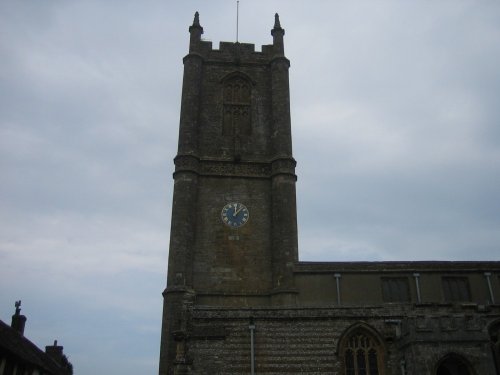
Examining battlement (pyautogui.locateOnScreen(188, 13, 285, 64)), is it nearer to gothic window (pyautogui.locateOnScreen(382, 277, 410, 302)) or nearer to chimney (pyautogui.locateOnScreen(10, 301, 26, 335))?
gothic window (pyautogui.locateOnScreen(382, 277, 410, 302))

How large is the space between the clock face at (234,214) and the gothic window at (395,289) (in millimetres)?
8885

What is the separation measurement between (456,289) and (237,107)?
1806 centimetres

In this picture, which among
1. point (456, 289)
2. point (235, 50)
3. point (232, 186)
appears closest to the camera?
point (456, 289)

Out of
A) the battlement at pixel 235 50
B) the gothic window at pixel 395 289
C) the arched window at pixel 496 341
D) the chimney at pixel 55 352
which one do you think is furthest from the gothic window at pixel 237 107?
the chimney at pixel 55 352

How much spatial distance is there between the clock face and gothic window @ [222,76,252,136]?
17.6 ft

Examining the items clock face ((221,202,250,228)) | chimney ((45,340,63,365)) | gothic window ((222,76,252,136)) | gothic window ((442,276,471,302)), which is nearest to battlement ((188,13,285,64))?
gothic window ((222,76,252,136))

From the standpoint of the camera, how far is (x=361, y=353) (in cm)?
2170

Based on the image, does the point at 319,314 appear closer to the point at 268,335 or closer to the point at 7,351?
the point at 268,335

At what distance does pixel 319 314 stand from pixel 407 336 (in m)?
3.70

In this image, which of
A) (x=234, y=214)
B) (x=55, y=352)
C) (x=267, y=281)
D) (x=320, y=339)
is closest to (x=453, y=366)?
(x=320, y=339)

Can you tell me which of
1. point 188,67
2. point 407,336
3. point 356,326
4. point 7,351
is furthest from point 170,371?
point 188,67

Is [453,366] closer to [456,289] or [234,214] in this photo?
[456,289]

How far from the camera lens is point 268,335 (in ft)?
71.5

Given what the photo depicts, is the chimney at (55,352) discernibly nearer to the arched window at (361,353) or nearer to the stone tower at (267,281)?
the stone tower at (267,281)
